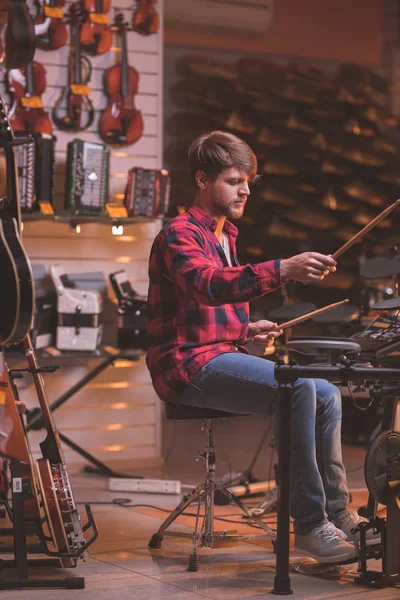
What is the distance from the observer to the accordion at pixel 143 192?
5227mm

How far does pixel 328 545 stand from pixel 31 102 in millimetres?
2898

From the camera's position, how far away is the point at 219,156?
11.3 feet

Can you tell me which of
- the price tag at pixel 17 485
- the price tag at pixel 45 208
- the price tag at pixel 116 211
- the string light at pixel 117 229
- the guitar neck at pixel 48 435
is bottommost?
the price tag at pixel 17 485

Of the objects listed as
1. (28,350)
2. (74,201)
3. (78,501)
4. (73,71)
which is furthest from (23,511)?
(73,71)

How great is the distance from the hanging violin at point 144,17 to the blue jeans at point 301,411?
8.88ft

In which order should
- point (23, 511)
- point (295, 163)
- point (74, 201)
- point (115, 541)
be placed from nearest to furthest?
point (23, 511)
point (115, 541)
point (74, 201)
point (295, 163)

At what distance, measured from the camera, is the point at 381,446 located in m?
3.19

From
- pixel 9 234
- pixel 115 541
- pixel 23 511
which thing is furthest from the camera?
pixel 115 541

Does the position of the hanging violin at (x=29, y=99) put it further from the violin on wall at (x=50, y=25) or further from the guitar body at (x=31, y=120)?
the violin on wall at (x=50, y=25)

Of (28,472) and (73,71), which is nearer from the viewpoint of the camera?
(28,472)

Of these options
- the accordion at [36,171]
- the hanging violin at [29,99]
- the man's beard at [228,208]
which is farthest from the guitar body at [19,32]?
the hanging violin at [29,99]

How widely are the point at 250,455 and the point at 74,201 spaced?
71.5 inches

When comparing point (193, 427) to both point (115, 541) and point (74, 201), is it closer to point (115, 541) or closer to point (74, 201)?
point (74, 201)

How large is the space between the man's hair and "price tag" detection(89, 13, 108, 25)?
207cm
